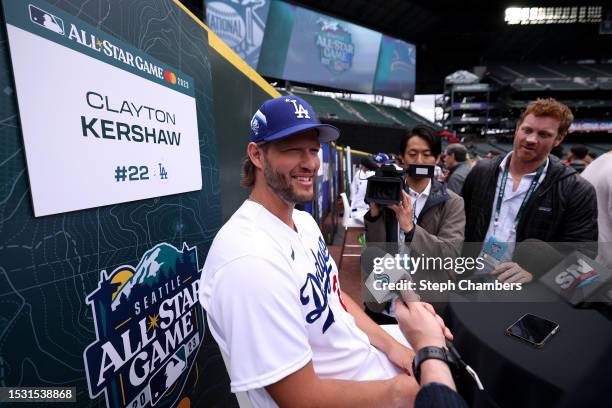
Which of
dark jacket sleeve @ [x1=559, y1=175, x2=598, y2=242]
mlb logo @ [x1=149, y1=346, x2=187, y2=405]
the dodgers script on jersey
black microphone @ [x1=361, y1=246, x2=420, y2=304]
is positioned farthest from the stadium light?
mlb logo @ [x1=149, y1=346, x2=187, y2=405]

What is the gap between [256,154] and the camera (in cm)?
133

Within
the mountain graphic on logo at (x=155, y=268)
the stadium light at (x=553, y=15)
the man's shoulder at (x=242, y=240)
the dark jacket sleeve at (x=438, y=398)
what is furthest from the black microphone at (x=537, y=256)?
the stadium light at (x=553, y=15)

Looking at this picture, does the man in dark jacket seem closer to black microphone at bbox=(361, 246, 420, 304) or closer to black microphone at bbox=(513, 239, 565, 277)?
black microphone at bbox=(513, 239, 565, 277)

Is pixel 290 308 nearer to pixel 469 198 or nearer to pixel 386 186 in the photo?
pixel 386 186

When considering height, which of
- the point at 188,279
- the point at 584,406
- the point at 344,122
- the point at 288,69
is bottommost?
the point at 584,406

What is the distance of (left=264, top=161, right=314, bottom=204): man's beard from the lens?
Result: 127 cm

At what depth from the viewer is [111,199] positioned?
1121 millimetres

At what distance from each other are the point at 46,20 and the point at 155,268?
3.17 feet

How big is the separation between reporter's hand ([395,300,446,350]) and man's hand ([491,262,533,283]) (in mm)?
910

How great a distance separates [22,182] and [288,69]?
832 inches

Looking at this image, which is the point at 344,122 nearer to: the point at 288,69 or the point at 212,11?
the point at 288,69

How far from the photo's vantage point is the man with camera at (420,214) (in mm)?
1773

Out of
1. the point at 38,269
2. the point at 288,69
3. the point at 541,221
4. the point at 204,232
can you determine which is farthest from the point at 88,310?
the point at 288,69

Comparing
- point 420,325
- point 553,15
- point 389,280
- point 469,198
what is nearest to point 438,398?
point 420,325
